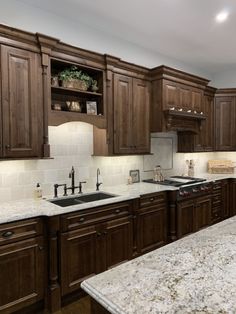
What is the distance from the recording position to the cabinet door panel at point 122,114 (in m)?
3.29

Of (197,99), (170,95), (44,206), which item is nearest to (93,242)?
(44,206)

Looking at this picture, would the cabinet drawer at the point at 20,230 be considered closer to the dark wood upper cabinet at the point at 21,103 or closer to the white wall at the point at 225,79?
the dark wood upper cabinet at the point at 21,103

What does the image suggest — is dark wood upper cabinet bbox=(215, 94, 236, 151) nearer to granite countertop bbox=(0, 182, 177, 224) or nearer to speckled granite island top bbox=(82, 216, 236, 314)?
granite countertop bbox=(0, 182, 177, 224)

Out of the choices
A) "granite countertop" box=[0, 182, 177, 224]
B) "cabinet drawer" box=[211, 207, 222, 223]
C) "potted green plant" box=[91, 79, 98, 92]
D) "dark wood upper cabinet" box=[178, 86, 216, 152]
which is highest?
"potted green plant" box=[91, 79, 98, 92]

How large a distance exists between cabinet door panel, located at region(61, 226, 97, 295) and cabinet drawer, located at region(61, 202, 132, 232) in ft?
0.23

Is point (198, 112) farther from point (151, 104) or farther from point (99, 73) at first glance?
point (99, 73)

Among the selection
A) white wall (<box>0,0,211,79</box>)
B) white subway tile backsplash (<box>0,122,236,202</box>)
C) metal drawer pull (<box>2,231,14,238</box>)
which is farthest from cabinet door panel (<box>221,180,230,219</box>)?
metal drawer pull (<box>2,231,14,238</box>)

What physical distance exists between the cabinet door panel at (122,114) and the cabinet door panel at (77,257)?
1218 millimetres

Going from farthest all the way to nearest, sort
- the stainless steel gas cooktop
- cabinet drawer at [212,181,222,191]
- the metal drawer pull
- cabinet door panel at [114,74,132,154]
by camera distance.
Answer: cabinet drawer at [212,181,222,191]
the stainless steel gas cooktop
cabinet door panel at [114,74,132,154]
the metal drawer pull

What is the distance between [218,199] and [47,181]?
306 cm

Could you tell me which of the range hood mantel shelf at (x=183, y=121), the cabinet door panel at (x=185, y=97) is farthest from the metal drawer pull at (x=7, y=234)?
the cabinet door panel at (x=185, y=97)

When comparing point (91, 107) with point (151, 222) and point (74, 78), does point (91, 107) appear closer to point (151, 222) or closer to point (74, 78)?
point (74, 78)

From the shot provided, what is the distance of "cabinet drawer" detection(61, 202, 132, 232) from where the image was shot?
2.41 metres

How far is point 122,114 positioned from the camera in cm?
336
